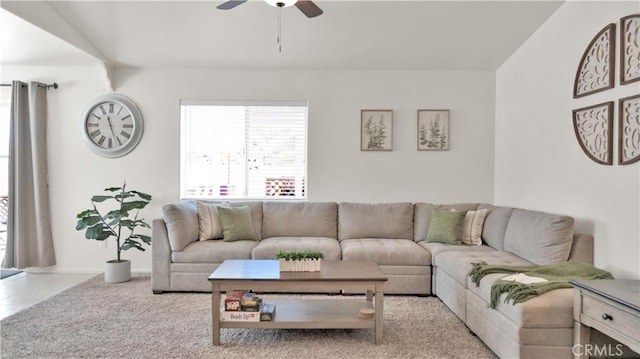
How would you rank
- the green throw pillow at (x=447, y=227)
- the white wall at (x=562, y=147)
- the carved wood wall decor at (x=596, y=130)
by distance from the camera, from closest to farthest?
1. the white wall at (x=562, y=147)
2. the carved wood wall decor at (x=596, y=130)
3. the green throw pillow at (x=447, y=227)

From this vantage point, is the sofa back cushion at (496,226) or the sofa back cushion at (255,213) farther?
the sofa back cushion at (255,213)

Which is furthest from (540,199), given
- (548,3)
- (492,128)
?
(548,3)

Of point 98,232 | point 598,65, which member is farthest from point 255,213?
point 598,65

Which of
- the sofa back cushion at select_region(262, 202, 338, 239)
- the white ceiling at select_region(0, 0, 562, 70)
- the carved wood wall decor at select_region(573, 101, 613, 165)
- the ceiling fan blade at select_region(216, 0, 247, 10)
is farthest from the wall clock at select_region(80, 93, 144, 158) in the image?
the carved wood wall decor at select_region(573, 101, 613, 165)

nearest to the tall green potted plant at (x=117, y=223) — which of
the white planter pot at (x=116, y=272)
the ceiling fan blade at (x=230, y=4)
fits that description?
the white planter pot at (x=116, y=272)

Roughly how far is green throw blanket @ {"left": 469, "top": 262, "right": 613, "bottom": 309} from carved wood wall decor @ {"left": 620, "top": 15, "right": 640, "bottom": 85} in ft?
4.29

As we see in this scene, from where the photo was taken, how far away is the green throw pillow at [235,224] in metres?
4.23

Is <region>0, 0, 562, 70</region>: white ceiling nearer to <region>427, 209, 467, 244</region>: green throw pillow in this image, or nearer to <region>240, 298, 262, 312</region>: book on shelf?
<region>427, 209, 467, 244</region>: green throw pillow

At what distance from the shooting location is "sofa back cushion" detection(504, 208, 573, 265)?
10.3 feet

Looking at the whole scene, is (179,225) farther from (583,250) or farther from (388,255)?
(583,250)

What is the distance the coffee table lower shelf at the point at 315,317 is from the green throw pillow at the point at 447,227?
4.49 ft

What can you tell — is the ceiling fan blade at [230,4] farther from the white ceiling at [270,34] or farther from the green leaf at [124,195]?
the green leaf at [124,195]

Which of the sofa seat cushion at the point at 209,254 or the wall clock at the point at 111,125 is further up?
the wall clock at the point at 111,125

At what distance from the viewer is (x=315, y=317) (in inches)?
112
